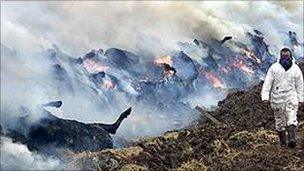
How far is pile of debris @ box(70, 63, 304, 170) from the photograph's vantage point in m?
10.7

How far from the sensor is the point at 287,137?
11.4 meters

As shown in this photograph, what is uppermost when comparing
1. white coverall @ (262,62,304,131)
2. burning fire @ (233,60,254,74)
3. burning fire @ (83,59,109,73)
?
burning fire @ (233,60,254,74)

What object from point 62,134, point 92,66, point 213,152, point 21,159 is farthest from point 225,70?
point 21,159

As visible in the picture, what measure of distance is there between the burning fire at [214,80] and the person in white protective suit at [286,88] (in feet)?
37.3

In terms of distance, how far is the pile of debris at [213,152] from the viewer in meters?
10.7

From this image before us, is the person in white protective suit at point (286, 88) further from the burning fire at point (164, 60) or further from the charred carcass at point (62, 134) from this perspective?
the burning fire at point (164, 60)

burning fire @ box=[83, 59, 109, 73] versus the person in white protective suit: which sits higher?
burning fire @ box=[83, 59, 109, 73]

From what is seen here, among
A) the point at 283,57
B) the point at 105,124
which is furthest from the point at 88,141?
the point at 283,57

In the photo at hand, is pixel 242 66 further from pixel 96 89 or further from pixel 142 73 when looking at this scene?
pixel 96 89

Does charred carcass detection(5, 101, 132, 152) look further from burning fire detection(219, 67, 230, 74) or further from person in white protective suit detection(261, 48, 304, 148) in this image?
burning fire detection(219, 67, 230, 74)

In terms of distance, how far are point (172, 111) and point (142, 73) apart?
6.46ft

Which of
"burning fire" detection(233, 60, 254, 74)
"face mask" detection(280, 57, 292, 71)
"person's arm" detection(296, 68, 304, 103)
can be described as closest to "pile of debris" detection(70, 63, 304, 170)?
"person's arm" detection(296, 68, 304, 103)

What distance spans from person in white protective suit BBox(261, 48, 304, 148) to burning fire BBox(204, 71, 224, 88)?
1137 cm

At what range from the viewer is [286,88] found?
425 inches
